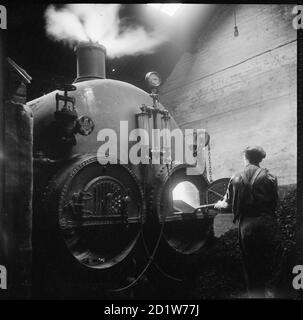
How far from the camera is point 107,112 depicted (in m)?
4.91

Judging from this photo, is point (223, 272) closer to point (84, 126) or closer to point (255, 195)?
point (255, 195)

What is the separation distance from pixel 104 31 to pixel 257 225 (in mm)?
4839

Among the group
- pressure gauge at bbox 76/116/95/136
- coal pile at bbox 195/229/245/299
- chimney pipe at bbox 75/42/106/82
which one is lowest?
coal pile at bbox 195/229/245/299

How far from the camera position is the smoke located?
627cm

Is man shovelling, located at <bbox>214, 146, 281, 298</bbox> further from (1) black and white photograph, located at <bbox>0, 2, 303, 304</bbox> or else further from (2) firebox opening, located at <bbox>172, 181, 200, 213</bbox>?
(2) firebox opening, located at <bbox>172, 181, 200, 213</bbox>

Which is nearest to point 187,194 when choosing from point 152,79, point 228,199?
point 228,199

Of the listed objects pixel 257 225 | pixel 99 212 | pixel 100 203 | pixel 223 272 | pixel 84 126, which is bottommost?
pixel 223 272

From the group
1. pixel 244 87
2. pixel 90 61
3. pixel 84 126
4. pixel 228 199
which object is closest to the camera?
pixel 84 126

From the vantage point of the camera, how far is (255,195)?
4.16 meters

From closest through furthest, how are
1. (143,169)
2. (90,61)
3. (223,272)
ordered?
1. (143,169)
2. (90,61)
3. (223,272)

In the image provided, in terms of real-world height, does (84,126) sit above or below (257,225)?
above

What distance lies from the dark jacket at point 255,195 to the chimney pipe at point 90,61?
9.41ft

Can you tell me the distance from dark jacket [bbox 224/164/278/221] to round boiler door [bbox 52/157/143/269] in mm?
1285

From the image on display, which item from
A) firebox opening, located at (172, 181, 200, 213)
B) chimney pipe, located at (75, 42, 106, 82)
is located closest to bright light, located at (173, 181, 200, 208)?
firebox opening, located at (172, 181, 200, 213)
